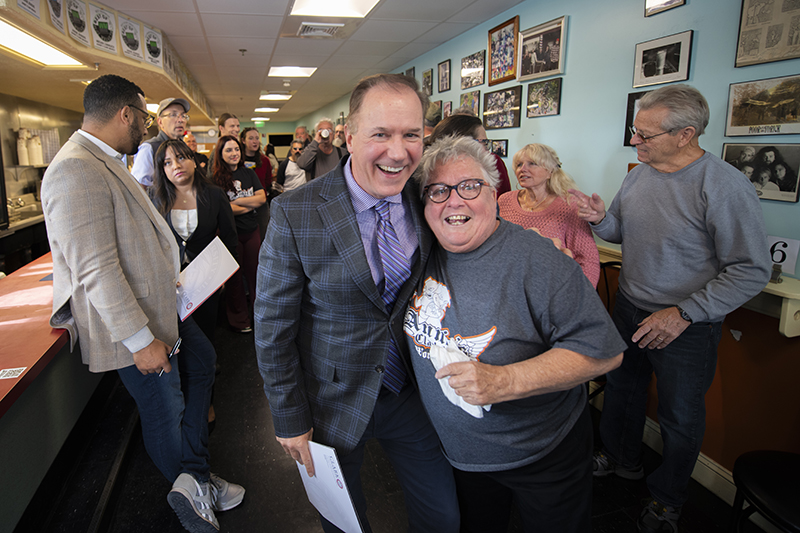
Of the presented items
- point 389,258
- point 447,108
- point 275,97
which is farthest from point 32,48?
point 275,97

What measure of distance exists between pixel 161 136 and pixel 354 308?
2.70m

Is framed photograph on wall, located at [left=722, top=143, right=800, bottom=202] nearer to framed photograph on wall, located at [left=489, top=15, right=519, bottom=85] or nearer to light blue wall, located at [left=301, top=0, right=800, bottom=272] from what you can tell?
light blue wall, located at [left=301, top=0, right=800, bottom=272]

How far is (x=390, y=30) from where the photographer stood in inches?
177

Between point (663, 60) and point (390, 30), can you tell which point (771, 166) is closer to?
point (663, 60)

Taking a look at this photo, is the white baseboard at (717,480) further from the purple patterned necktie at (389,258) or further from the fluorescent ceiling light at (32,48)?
the fluorescent ceiling light at (32,48)

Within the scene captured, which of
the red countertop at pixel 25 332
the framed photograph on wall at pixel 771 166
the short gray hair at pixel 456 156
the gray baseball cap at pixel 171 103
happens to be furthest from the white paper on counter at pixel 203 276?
the framed photograph on wall at pixel 771 166

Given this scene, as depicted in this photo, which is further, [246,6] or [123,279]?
[246,6]

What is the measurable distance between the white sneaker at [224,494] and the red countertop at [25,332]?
3.11 feet

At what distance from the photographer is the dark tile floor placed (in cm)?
194

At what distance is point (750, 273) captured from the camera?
1.57 metres

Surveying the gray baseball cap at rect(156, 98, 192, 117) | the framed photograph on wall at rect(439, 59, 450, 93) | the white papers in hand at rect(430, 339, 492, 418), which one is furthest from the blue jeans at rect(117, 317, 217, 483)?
the framed photograph on wall at rect(439, 59, 450, 93)

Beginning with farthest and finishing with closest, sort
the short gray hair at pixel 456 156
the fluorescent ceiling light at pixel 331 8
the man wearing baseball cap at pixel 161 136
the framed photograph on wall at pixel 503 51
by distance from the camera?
1. the fluorescent ceiling light at pixel 331 8
2. the framed photograph on wall at pixel 503 51
3. the man wearing baseball cap at pixel 161 136
4. the short gray hair at pixel 456 156

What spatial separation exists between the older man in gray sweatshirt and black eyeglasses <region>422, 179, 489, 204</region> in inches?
39.8

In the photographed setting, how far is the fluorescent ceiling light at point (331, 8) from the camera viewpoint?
12.9ft
